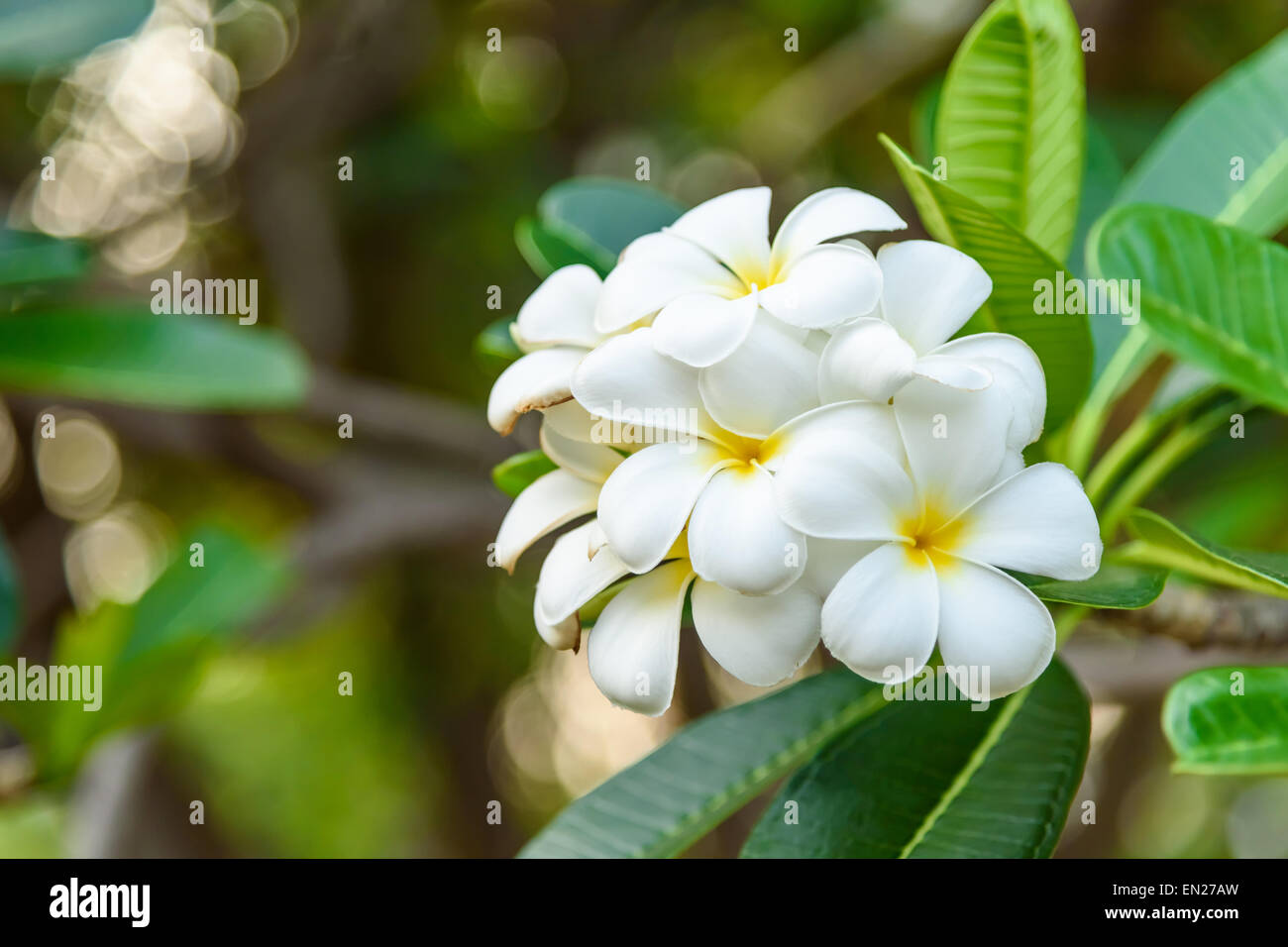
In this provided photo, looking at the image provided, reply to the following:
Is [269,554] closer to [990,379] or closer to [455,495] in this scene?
[455,495]

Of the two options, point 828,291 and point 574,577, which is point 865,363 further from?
point 574,577

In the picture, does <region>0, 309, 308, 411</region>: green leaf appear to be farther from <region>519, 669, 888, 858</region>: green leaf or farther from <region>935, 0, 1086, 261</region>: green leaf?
<region>935, 0, 1086, 261</region>: green leaf

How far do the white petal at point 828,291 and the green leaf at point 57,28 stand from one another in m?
1.00

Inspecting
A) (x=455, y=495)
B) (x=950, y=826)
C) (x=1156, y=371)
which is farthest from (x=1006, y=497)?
(x=1156, y=371)

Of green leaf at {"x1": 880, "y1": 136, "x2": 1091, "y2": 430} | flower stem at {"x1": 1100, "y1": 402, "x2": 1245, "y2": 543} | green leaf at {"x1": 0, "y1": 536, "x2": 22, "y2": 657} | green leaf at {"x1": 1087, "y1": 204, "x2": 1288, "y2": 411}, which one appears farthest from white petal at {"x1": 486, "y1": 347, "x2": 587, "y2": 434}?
green leaf at {"x1": 0, "y1": 536, "x2": 22, "y2": 657}

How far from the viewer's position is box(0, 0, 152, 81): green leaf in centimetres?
115

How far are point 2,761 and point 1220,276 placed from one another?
1420 millimetres

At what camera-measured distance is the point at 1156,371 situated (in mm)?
1937

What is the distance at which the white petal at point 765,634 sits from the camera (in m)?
0.51

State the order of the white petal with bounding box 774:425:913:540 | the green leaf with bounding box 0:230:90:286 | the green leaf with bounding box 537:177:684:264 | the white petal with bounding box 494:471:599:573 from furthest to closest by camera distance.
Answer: the green leaf with bounding box 0:230:90:286 < the green leaf with bounding box 537:177:684:264 < the white petal with bounding box 494:471:599:573 < the white petal with bounding box 774:425:913:540

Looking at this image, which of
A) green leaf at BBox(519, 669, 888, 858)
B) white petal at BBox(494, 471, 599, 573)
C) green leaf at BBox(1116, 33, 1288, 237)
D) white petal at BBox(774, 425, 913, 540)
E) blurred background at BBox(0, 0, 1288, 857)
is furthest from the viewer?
blurred background at BBox(0, 0, 1288, 857)

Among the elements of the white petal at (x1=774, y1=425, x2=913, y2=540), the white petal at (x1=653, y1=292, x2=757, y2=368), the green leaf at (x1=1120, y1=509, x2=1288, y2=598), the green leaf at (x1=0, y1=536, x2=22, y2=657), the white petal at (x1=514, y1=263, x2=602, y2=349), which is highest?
the white petal at (x1=514, y1=263, x2=602, y2=349)

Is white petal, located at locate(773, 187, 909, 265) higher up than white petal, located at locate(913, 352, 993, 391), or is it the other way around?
white petal, located at locate(773, 187, 909, 265)

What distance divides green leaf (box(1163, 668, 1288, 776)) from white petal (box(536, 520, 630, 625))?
30 centimetres
